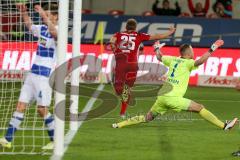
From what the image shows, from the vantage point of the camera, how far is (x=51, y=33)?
1152cm

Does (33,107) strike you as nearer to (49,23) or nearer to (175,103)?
(175,103)

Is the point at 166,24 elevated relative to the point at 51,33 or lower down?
lower down

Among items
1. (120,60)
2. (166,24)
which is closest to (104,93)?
(120,60)

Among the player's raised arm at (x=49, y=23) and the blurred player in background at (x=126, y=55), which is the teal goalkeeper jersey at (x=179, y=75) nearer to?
the blurred player in background at (x=126, y=55)

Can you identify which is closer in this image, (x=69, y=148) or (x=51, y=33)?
(x=51, y=33)

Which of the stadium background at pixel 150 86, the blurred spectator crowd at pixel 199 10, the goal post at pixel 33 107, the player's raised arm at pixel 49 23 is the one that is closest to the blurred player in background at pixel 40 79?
the goal post at pixel 33 107

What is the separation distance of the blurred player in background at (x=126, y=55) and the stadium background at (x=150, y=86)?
27.1 inches

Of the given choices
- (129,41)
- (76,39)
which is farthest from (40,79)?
(129,41)

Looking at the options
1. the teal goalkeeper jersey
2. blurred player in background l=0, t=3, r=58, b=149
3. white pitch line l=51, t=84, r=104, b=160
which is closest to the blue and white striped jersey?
blurred player in background l=0, t=3, r=58, b=149

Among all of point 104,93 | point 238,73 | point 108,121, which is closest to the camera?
point 108,121

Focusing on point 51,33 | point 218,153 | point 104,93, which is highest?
point 51,33

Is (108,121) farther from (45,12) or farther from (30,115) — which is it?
(45,12)

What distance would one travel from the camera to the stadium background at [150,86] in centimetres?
1255

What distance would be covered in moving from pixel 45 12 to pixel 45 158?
224cm
